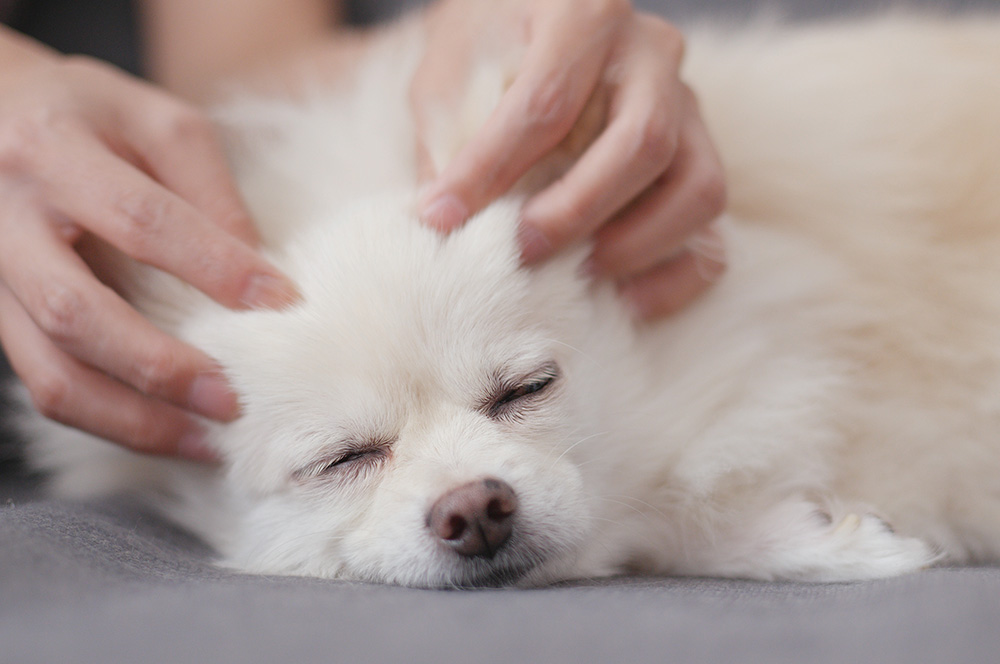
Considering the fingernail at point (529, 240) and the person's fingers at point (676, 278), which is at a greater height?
the person's fingers at point (676, 278)

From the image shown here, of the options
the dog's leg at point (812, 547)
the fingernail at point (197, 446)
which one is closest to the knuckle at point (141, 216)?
the fingernail at point (197, 446)

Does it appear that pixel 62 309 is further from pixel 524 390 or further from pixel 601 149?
pixel 601 149

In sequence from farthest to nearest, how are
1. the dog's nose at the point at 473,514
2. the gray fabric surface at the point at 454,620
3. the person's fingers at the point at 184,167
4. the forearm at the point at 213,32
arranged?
1. the forearm at the point at 213,32
2. the person's fingers at the point at 184,167
3. the dog's nose at the point at 473,514
4. the gray fabric surface at the point at 454,620

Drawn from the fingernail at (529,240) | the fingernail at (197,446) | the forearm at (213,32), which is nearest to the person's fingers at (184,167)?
the fingernail at (197,446)

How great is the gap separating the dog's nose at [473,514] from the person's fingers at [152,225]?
401 millimetres

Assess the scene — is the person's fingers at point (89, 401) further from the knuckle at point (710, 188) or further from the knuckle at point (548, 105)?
the knuckle at point (710, 188)

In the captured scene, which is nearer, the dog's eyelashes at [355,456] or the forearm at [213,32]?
the dog's eyelashes at [355,456]

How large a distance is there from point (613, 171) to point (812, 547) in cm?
66

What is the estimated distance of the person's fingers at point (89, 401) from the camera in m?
1.24

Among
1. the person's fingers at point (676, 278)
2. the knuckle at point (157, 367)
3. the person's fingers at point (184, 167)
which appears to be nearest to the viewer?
the knuckle at point (157, 367)

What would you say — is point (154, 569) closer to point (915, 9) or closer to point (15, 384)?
point (15, 384)

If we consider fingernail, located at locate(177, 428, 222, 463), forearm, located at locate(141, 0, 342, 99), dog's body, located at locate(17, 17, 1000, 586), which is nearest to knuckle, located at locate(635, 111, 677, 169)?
dog's body, located at locate(17, 17, 1000, 586)

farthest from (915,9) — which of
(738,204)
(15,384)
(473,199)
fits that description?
(15,384)

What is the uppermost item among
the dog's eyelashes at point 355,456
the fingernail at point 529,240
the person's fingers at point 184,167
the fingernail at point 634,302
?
the fingernail at point 634,302
